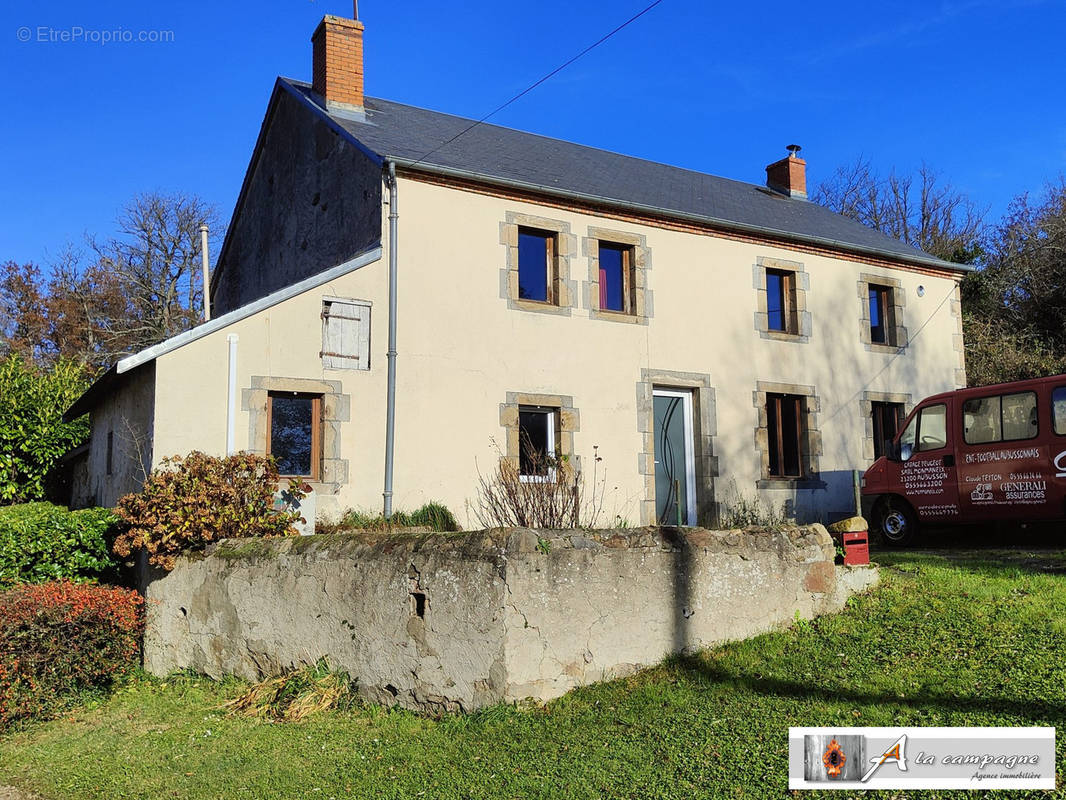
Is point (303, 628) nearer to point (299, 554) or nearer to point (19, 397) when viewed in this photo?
point (299, 554)

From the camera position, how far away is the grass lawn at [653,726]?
4.58 metres

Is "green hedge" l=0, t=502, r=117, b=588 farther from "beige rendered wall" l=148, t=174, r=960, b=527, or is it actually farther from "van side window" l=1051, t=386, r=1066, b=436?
"van side window" l=1051, t=386, r=1066, b=436

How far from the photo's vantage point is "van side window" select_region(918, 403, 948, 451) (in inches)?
444

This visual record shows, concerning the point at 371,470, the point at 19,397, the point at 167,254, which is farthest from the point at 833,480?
the point at 167,254

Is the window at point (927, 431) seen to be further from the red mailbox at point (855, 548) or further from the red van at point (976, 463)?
the red mailbox at point (855, 548)

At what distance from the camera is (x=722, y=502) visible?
542 inches

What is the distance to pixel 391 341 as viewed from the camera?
1151 cm

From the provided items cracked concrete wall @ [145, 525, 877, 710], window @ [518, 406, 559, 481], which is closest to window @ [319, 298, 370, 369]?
window @ [518, 406, 559, 481]

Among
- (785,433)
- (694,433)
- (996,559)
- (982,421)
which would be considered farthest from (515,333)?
(996,559)

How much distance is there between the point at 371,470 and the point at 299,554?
3973mm

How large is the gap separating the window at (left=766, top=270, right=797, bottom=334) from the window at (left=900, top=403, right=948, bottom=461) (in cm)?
390

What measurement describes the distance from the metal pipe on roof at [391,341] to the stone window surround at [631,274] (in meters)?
2.98

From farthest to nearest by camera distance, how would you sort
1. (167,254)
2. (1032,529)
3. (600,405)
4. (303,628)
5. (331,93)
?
(167,254) → (331,93) → (600,405) → (1032,529) → (303,628)

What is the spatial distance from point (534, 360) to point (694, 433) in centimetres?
305
